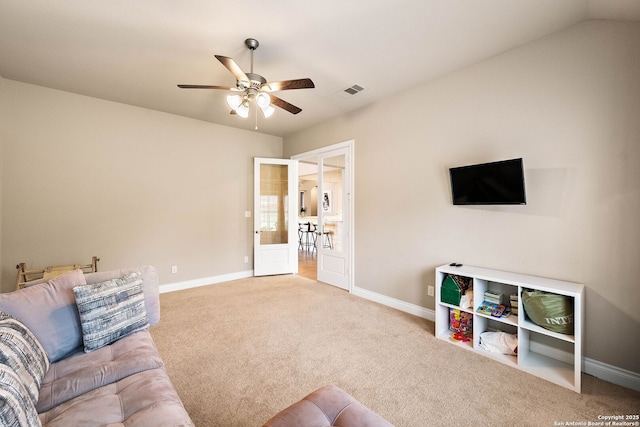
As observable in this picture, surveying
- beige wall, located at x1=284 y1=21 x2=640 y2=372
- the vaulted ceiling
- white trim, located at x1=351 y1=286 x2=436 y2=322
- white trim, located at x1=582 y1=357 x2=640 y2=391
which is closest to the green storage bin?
beige wall, located at x1=284 y1=21 x2=640 y2=372

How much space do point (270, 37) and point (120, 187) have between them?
126 inches

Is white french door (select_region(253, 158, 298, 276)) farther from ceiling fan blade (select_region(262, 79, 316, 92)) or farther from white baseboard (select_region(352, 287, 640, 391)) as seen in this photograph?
white baseboard (select_region(352, 287, 640, 391))

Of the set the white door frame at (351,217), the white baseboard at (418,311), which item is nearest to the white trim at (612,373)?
the white baseboard at (418,311)

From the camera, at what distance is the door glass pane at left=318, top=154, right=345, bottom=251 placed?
463 cm

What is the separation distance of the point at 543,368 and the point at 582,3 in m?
2.89

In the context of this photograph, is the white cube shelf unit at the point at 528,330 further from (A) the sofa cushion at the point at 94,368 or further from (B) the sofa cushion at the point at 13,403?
(B) the sofa cushion at the point at 13,403

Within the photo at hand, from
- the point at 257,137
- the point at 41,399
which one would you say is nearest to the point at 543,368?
the point at 41,399

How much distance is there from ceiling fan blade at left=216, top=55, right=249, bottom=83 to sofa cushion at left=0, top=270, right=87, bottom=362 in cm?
195

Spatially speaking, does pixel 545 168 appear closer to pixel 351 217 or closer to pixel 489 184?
pixel 489 184

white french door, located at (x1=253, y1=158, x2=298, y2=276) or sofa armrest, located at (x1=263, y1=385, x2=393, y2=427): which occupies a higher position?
white french door, located at (x1=253, y1=158, x2=298, y2=276)

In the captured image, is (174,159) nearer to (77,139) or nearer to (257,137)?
(77,139)

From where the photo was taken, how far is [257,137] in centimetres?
546

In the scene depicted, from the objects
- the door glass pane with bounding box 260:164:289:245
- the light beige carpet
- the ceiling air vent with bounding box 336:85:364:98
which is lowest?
the light beige carpet

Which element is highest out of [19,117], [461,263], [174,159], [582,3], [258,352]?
[582,3]
